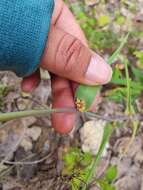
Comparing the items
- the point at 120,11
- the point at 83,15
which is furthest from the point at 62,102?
the point at 120,11

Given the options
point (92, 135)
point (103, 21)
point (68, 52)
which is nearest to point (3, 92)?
point (92, 135)

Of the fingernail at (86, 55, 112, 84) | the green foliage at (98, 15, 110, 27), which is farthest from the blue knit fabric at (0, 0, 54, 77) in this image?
the green foliage at (98, 15, 110, 27)

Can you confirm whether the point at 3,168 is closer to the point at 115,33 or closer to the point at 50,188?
the point at 50,188

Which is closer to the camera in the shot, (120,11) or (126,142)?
(126,142)

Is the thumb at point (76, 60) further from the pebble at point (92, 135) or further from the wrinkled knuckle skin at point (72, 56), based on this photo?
the pebble at point (92, 135)

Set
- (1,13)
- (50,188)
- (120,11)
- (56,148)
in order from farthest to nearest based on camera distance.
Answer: (120,11) < (56,148) < (50,188) < (1,13)

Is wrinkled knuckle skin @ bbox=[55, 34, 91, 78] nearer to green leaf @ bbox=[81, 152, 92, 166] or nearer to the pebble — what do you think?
green leaf @ bbox=[81, 152, 92, 166]
